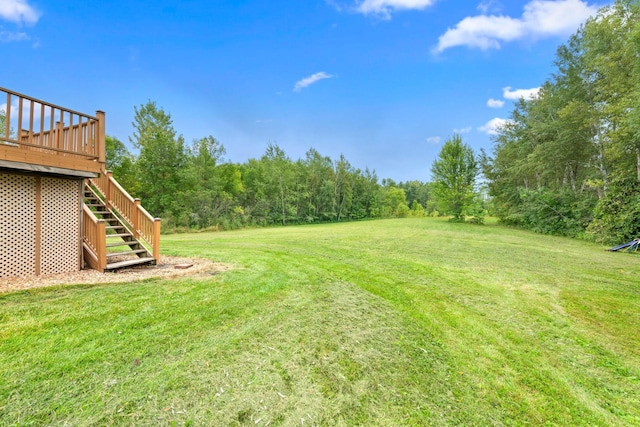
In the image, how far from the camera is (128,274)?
4.91 metres

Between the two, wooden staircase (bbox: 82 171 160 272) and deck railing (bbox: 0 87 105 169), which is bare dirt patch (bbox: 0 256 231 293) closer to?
A: wooden staircase (bbox: 82 171 160 272)

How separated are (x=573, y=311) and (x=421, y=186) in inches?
2263

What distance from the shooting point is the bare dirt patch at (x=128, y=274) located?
4.06m

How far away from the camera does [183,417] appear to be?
5.68 feet

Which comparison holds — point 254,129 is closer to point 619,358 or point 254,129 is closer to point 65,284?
point 65,284

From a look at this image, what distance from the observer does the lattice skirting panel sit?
4199 mm

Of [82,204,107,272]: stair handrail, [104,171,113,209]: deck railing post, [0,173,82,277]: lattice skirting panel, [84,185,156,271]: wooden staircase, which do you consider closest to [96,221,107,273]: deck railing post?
[82,204,107,272]: stair handrail

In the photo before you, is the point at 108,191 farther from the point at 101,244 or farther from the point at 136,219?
the point at 101,244

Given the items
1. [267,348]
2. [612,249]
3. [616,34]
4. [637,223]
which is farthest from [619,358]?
[616,34]

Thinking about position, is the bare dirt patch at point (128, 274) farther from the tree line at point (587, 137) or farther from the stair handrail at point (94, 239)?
the tree line at point (587, 137)

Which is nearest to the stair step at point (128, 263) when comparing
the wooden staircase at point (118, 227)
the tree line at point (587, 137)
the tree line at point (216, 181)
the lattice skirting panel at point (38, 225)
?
the wooden staircase at point (118, 227)

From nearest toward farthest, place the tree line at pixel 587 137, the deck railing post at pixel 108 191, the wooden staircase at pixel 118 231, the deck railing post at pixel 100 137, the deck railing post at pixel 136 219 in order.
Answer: the deck railing post at pixel 100 137 < the wooden staircase at pixel 118 231 < the deck railing post at pixel 136 219 < the deck railing post at pixel 108 191 < the tree line at pixel 587 137

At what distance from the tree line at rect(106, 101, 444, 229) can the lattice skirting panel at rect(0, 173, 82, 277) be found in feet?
50.4

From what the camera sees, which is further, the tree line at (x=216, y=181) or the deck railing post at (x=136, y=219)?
the tree line at (x=216, y=181)
